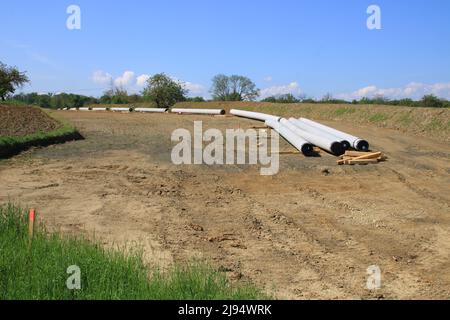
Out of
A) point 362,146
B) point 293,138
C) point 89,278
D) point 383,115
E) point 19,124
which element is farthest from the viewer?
point 383,115

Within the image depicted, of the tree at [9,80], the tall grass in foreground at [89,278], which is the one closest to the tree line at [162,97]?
the tree at [9,80]

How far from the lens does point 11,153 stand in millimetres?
15914

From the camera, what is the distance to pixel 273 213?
9.29 m

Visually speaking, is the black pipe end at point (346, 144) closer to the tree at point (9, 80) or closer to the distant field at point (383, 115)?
the distant field at point (383, 115)

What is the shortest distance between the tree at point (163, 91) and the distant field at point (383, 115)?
2769cm

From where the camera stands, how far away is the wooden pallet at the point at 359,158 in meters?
14.8

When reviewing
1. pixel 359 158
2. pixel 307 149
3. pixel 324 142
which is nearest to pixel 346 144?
pixel 324 142

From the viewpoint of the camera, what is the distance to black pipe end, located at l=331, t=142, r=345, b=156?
53.3 ft

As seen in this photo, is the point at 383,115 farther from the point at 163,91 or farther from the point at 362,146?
the point at 163,91

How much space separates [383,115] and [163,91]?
45134 mm
